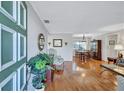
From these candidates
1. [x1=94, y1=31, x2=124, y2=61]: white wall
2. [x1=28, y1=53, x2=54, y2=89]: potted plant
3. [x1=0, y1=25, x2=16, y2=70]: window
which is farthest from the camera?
[x1=94, y1=31, x2=124, y2=61]: white wall

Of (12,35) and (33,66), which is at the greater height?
(12,35)

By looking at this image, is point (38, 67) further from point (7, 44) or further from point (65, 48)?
point (65, 48)

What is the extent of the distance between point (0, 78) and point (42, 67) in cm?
70

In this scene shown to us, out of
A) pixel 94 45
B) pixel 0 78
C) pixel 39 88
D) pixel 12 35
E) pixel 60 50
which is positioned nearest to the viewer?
pixel 0 78

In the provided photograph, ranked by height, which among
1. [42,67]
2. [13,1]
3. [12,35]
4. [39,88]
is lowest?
[39,88]

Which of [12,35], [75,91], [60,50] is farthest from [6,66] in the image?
[60,50]

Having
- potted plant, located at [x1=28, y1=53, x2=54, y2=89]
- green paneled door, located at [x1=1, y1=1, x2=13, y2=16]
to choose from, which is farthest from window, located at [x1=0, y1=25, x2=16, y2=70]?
potted plant, located at [x1=28, y1=53, x2=54, y2=89]

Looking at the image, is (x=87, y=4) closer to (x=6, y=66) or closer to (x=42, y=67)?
(x=42, y=67)

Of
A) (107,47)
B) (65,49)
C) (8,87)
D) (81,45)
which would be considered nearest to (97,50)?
(107,47)

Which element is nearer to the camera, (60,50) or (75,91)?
(75,91)

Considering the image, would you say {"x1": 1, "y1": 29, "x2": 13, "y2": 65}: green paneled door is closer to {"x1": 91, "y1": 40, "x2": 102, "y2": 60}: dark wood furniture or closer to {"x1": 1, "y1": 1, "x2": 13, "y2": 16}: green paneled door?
{"x1": 1, "y1": 1, "x2": 13, "y2": 16}: green paneled door

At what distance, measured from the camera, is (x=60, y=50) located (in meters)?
12.0

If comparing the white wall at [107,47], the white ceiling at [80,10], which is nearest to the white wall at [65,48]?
the white wall at [107,47]

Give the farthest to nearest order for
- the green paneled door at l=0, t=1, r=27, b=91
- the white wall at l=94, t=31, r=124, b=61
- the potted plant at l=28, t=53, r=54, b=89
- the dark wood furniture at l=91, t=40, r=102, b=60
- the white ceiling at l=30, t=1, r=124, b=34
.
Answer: the dark wood furniture at l=91, t=40, r=102, b=60 → the white wall at l=94, t=31, r=124, b=61 → the white ceiling at l=30, t=1, r=124, b=34 → the potted plant at l=28, t=53, r=54, b=89 → the green paneled door at l=0, t=1, r=27, b=91
